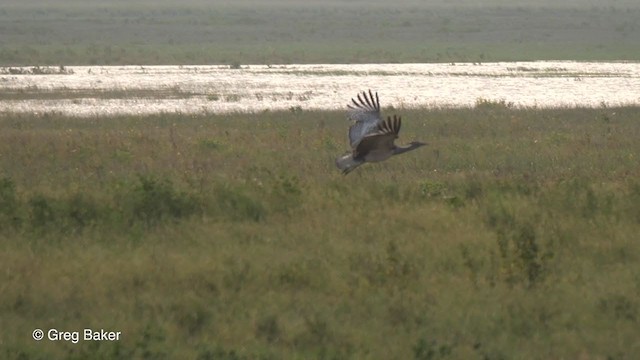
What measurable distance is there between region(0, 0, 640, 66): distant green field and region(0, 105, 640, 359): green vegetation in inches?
1149

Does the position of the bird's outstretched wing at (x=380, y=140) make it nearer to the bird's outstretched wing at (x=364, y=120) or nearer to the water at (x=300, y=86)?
the bird's outstretched wing at (x=364, y=120)

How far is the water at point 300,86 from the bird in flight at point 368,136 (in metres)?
13.3

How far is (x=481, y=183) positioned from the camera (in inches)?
549

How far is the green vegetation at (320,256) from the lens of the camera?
28.9 feet

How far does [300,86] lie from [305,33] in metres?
28.2

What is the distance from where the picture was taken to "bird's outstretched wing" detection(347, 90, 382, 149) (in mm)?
11492

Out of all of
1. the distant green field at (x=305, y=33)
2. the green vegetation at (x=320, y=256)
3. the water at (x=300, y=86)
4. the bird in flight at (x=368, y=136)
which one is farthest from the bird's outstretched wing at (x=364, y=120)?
the distant green field at (x=305, y=33)

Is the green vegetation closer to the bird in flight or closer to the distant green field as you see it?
the bird in flight

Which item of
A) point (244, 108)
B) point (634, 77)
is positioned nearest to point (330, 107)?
point (244, 108)

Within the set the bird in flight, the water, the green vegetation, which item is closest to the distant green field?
the water

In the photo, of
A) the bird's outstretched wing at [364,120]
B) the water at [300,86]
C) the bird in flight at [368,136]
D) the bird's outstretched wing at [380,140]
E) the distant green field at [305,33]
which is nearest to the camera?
the bird's outstretched wing at [380,140]

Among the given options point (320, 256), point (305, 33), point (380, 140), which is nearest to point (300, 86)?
point (380, 140)

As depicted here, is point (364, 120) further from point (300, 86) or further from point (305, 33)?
point (305, 33)

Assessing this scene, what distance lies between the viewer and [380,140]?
37.6 feet
